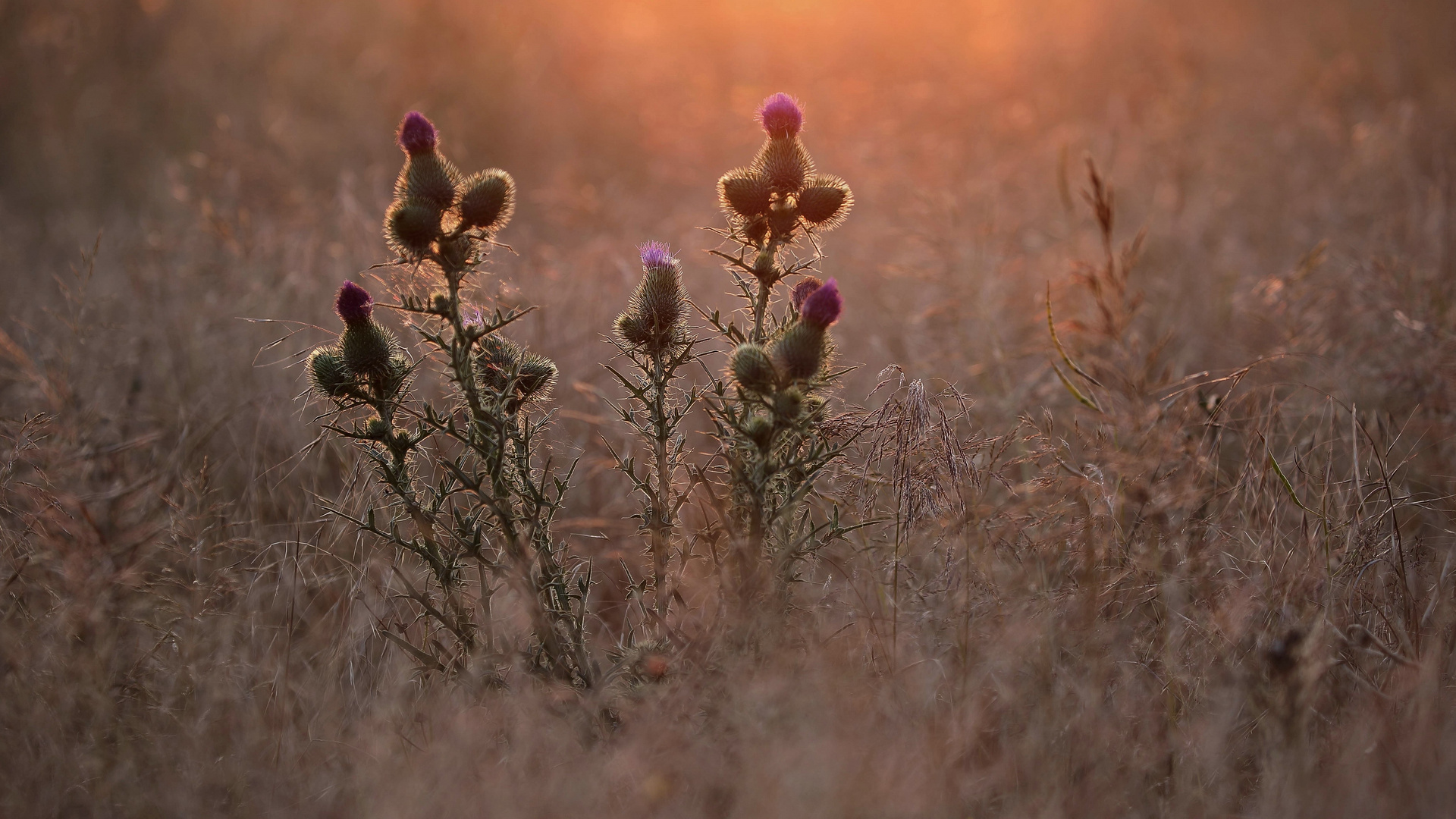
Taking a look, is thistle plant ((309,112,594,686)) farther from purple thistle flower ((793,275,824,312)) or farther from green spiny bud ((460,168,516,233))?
purple thistle flower ((793,275,824,312))

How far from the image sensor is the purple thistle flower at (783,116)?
90.4 inches

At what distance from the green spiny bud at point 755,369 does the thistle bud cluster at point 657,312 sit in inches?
10.4

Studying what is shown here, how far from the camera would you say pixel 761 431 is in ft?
6.46

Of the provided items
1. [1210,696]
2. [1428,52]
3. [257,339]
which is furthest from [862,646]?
[1428,52]

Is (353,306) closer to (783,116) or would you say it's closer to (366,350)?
(366,350)

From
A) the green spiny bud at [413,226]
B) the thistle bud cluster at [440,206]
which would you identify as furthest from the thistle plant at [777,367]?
the green spiny bud at [413,226]

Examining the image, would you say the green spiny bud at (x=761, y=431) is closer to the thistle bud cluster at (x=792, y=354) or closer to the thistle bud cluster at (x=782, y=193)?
the thistle bud cluster at (x=792, y=354)

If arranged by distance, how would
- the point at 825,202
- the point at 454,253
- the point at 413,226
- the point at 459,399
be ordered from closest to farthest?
the point at 413,226, the point at 454,253, the point at 825,202, the point at 459,399

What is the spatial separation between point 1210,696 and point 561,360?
2926 mm

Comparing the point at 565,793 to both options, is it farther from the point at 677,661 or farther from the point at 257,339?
the point at 257,339

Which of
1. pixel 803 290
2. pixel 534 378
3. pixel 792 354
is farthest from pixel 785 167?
pixel 534 378

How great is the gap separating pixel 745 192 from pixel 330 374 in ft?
3.64

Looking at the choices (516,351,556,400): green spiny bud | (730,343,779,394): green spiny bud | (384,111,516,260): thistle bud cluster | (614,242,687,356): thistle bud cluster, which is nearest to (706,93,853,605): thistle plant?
(730,343,779,394): green spiny bud

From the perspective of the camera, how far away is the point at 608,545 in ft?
10.7
